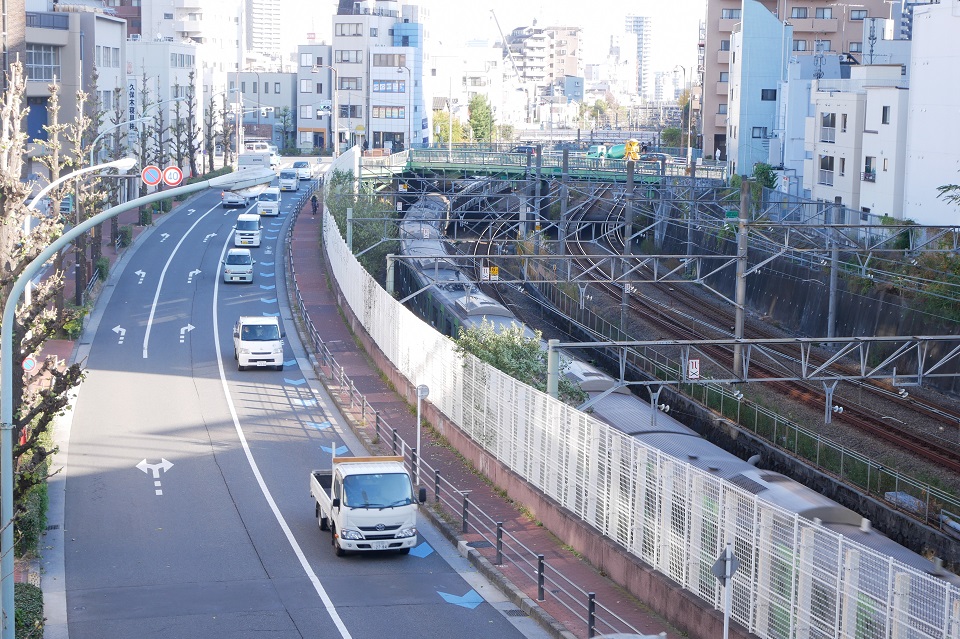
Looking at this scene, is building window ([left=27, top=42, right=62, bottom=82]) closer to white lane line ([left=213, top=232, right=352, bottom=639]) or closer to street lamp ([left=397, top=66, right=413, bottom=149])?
white lane line ([left=213, top=232, right=352, bottom=639])

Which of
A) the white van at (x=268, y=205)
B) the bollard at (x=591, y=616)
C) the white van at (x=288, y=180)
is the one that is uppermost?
the white van at (x=288, y=180)

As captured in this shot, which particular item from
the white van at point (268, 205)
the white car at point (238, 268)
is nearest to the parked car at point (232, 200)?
the white van at point (268, 205)

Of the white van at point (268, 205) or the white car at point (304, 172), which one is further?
the white car at point (304, 172)

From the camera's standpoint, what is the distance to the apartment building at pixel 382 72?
107m

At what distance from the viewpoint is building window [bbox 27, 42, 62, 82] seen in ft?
204

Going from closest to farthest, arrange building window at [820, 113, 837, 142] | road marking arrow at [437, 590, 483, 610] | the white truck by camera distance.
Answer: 1. road marking arrow at [437, 590, 483, 610]
2. the white truck
3. building window at [820, 113, 837, 142]

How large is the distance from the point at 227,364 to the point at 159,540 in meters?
15.4

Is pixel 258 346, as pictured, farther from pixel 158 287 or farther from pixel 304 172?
pixel 304 172

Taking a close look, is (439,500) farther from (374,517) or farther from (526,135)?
(526,135)

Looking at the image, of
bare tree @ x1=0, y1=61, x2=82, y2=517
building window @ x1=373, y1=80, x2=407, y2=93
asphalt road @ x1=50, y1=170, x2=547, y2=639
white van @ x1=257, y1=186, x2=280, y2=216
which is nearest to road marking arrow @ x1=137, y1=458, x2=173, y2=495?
asphalt road @ x1=50, y1=170, x2=547, y2=639

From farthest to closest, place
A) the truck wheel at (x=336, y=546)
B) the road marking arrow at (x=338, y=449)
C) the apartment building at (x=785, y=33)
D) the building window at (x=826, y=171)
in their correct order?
the apartment building at (x=785, y=33) → the building window at (x=826, y=171) → the road marking arrow at (x=338, y=449) → the truck wheel at (x=336, y=546)

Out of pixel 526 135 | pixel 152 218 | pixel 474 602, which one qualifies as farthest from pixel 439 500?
pixel 526 135

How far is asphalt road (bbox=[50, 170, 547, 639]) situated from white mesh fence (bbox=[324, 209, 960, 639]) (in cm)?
221

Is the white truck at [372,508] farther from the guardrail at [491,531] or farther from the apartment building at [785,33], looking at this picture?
the apartment building at [785,33]
